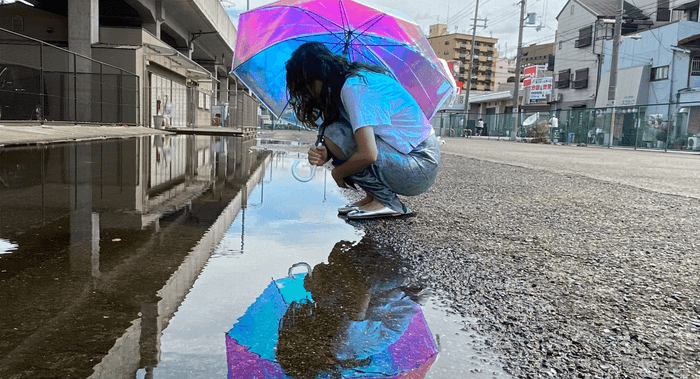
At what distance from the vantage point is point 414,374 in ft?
4.58

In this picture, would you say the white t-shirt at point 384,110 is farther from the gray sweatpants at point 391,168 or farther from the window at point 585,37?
the window at point 585,37

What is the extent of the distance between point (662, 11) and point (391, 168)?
49058 mm

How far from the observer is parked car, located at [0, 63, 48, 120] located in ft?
42.6

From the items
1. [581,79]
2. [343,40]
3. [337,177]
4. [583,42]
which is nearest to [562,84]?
[581,79]

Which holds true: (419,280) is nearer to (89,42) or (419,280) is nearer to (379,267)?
(379,267)

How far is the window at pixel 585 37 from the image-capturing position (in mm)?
47156

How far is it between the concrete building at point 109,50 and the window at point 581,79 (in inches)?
1273

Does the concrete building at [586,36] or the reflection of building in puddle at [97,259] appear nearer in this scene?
the reflection of building in puddle at [97,259]

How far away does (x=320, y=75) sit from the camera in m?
3.30

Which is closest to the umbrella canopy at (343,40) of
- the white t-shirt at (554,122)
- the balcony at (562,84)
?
the white t-shirt at (554,122)

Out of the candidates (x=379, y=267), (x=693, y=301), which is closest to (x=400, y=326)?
(x=379, y=267)

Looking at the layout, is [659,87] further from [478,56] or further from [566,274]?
[478,56]

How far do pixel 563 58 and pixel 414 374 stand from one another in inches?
2189

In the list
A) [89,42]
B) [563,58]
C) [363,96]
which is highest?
[563,58]
